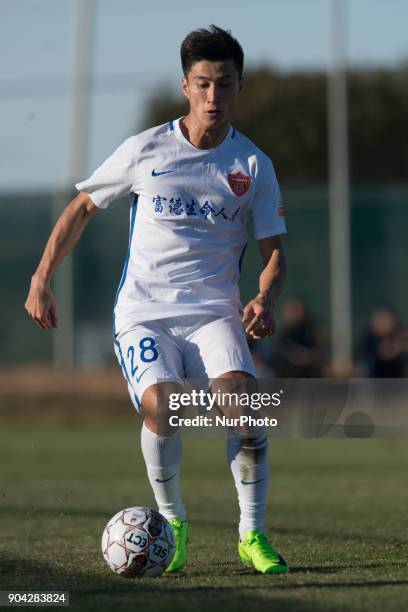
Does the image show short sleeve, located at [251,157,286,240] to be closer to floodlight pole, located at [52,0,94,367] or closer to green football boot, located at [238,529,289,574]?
green football boot, located at [238,529,289,574]

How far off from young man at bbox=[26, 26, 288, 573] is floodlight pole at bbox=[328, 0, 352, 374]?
15.1m

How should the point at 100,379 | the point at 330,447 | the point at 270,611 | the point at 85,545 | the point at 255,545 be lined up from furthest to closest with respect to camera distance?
the point at 100,379
the point at 330,447
the point at 85,545
the point at 255,545
the point at 270,611

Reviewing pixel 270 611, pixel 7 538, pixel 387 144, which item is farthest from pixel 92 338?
pixel 270 611

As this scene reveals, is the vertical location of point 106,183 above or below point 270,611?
above

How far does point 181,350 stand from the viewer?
6.14 m

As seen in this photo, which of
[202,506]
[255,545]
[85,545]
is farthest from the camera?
[202,506]

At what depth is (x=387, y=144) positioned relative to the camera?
3028cm

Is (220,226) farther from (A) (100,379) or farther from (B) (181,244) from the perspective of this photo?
A: (A) (100,379)

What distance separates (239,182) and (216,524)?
312 cm

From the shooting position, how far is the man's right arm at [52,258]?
19.9ft

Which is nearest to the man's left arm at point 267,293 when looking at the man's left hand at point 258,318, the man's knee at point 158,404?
the man's left hand at point 258,318

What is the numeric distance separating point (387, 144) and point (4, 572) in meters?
25.4

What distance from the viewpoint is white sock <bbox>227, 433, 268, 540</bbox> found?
6.09 m

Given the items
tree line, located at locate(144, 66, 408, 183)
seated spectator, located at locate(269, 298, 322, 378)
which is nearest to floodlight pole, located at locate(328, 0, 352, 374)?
seated spectator, located at locate(269, 298, 322, 378)
